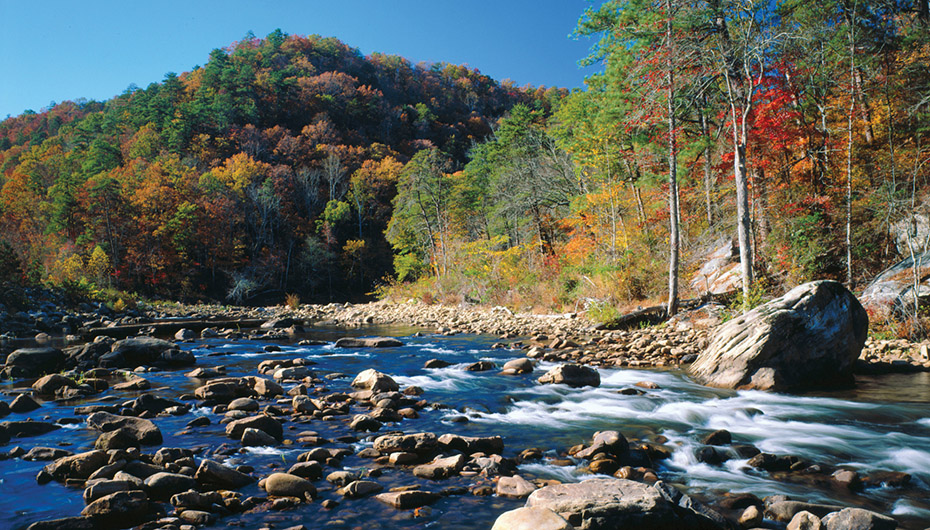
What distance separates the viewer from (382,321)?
26.4 metres

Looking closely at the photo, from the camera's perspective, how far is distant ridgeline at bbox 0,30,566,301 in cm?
4091

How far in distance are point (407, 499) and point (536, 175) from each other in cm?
2337

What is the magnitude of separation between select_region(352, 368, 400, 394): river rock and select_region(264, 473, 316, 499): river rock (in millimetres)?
3773

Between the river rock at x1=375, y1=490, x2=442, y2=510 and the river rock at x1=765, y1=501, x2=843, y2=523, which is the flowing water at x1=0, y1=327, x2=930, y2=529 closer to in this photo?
the river rock at x1=375, y1=490, x2=442, y2=510

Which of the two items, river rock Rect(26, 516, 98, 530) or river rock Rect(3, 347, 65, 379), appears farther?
river rock Rect(3, 347, 65, 379)

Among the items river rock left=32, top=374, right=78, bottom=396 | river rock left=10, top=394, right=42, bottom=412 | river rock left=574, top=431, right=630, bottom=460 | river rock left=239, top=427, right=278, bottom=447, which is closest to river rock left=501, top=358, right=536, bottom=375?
river rock left=574, top=431, right=630, bottom=460

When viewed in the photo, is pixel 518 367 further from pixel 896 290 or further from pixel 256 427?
pixel 896 290

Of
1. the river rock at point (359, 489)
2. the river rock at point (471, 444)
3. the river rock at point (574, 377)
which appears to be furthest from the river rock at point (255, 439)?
the river rock at point (574, 377)

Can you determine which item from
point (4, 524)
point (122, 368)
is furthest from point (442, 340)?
point (4, 524)

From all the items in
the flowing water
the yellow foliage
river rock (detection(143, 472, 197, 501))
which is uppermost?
the yellow foliage

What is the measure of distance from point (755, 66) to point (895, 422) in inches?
389

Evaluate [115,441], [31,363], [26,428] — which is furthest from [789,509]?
[31,363]

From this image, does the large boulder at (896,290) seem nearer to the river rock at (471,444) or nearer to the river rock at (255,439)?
the river rock at (471,444)

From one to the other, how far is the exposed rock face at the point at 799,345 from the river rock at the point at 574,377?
74.9 inches
